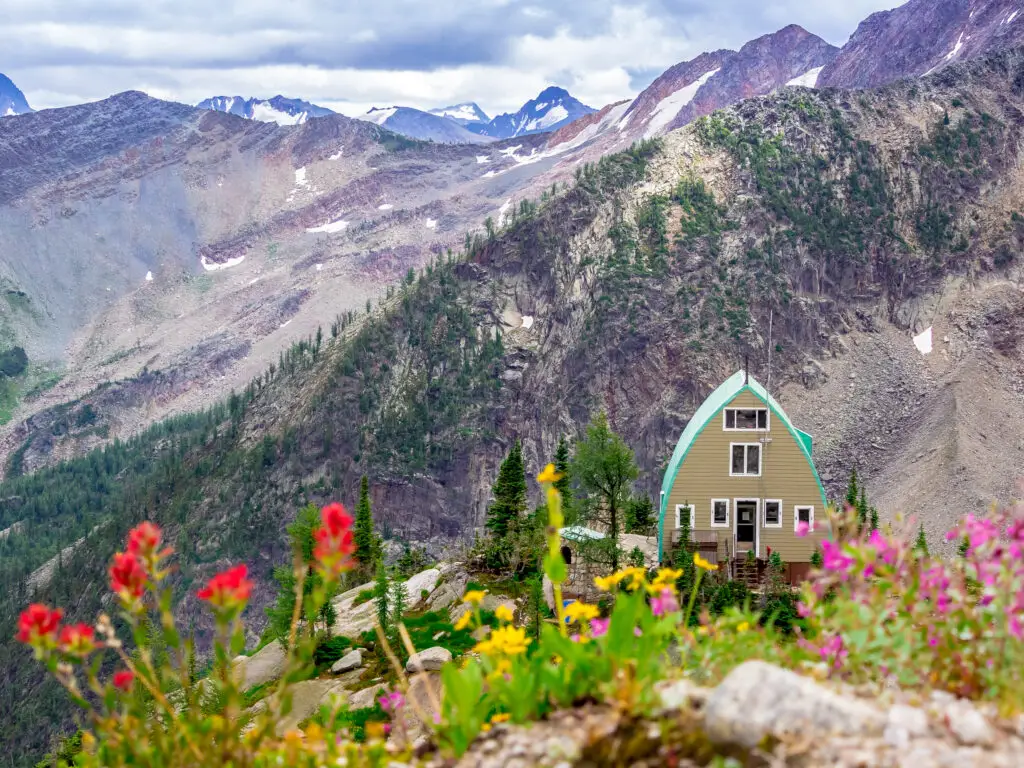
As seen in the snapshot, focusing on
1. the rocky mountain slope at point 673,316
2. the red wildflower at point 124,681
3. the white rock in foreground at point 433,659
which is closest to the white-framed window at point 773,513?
the white rock in foreground at point 433,659

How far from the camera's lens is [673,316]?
5182 inches

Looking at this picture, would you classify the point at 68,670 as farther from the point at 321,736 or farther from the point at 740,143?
the point at 740,143

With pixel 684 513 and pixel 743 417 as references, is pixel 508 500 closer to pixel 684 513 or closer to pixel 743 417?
pixel 684 513

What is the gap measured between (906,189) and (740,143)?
78.3ft

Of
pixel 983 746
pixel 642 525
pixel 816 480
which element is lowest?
pixel 642 525

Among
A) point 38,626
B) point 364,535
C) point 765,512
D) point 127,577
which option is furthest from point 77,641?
point 364,535

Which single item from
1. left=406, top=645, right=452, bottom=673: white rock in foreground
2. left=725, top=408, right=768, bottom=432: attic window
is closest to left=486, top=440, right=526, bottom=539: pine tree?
left=725, top=408, right=768, bottom=432: attic window

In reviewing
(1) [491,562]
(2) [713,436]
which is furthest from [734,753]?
(1) [491,562]

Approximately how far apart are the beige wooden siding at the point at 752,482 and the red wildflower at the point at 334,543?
35.9 meters

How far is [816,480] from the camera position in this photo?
135 feet

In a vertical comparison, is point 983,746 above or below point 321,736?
above

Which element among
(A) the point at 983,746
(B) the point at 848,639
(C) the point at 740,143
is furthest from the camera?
(C) the point at 740,143

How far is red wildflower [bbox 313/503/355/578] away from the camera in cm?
612

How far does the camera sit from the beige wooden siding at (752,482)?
41.3 meters
